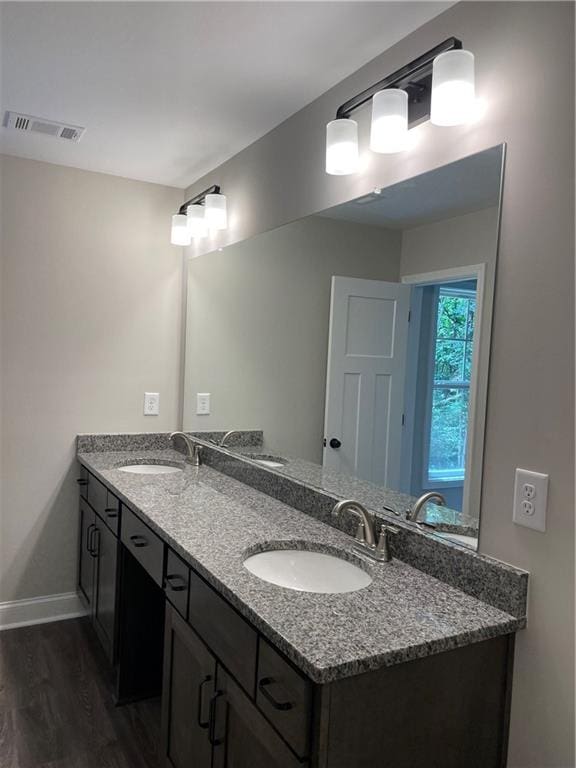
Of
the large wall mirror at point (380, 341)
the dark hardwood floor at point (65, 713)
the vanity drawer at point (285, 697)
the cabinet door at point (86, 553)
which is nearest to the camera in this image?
the vanity drawer at point (285, 697)

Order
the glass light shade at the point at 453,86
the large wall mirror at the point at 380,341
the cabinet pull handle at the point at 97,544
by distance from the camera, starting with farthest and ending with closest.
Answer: the cabinet pull handle at the point at 97,544
the large wall mirror at the point at 380,341
the glass light shade at the point at 453,86

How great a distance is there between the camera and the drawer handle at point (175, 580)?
1.71m

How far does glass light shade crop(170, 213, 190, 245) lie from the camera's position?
313cm

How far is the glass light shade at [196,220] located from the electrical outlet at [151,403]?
3.03 feet

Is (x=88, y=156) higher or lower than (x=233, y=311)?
higher

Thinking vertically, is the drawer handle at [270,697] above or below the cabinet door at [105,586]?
above

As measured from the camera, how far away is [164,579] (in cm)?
188

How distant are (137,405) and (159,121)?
1518mm

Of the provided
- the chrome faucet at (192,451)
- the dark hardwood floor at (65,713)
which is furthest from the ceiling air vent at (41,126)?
the dark hardwood floor at (65,713)

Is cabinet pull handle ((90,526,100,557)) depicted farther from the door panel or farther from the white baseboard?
the door panel

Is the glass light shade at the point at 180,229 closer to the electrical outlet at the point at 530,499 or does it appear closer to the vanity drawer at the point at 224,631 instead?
the vanity drawer at the point at 224,631

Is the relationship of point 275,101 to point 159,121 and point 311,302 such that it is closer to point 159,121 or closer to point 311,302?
point 159,121

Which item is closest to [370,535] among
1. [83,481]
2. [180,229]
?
[83,481]

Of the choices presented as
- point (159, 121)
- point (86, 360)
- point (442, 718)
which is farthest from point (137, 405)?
point (442, 718)
